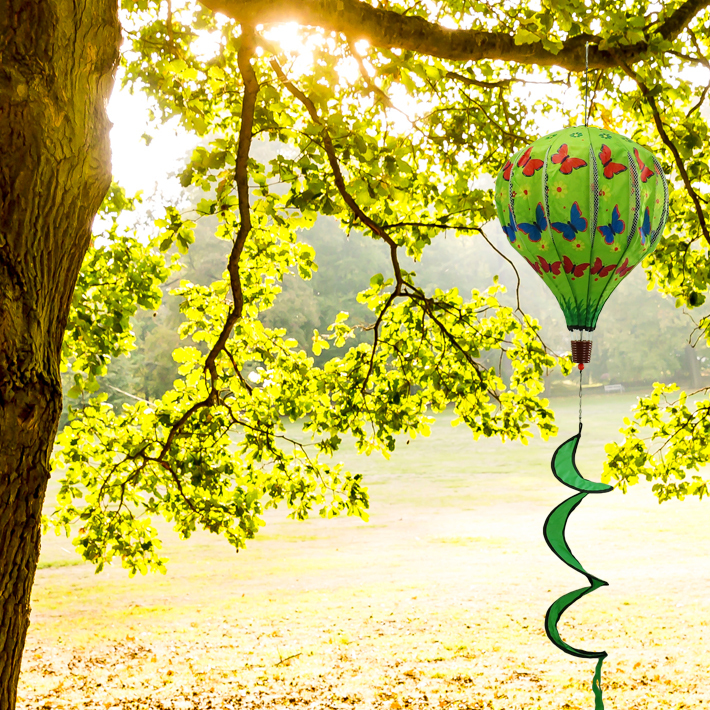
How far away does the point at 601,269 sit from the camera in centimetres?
359

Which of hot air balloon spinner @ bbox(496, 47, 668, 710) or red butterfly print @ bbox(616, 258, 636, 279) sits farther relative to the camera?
red butterfly print @ bbox(616, 258, 636, 279)

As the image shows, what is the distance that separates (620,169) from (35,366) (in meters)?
2.61

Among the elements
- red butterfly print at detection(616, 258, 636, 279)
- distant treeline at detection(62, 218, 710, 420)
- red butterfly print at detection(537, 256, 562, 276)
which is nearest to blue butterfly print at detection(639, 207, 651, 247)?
red butterfly print at detection(616, 258, 636, 279)

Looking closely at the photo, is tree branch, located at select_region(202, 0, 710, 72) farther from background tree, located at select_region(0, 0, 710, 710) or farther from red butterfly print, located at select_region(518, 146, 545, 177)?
red butterfly print, located at select_region(518, 146, 545, 177)

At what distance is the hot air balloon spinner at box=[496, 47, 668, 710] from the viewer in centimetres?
333

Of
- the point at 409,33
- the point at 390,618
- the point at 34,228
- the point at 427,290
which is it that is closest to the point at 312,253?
the point at 409,33

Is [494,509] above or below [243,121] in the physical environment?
below

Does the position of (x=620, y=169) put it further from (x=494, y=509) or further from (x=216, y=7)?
(x=494, y=509)

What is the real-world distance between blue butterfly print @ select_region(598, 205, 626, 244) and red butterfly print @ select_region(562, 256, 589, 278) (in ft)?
0.62

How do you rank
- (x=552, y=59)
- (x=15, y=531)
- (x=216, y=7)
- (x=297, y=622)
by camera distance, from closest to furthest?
(x=15, y=531) → (x=216, y=7) → (x=552, y=59) → (x=297, y=622)

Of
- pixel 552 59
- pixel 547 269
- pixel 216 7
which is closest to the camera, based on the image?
pixel 547 269

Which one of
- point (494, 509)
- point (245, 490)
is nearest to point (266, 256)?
point (245, 490)

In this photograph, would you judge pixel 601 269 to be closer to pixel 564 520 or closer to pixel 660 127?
pixel 564 520

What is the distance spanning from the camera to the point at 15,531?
8.29ft
